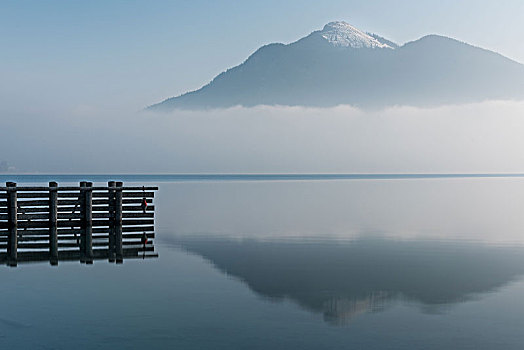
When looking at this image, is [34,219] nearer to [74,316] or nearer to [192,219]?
[192,219]

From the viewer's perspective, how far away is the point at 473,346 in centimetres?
1308

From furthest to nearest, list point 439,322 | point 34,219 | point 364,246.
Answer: point 34,219 < point 364,246 < point 439,322

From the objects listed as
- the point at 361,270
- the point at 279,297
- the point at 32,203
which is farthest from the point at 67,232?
the point at 279,297

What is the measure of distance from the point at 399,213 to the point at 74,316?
4133 cm

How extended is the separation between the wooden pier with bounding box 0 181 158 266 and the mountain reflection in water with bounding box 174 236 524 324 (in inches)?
113

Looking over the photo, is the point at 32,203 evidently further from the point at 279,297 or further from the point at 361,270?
the point at 279,297

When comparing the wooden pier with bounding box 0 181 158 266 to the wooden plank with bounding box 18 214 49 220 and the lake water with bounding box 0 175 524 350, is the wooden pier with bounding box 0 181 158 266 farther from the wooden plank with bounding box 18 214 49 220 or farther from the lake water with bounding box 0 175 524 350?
the lake water with bounding box 0 175 524 350

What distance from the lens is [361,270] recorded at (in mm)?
22984

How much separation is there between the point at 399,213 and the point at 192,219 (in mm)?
17148

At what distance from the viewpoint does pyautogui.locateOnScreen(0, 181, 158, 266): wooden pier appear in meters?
25.6

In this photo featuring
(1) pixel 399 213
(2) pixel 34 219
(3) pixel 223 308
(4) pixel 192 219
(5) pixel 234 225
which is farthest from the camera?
(1) pixel 399 213

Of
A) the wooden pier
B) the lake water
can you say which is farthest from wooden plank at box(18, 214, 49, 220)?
the lake water

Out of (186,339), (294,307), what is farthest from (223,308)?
(186,339)

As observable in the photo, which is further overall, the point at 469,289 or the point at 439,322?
the point at 469,289
